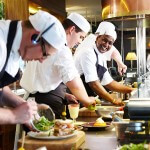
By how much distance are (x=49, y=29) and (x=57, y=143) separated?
26.8 inches

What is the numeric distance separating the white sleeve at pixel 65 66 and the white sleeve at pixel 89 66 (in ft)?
2.90

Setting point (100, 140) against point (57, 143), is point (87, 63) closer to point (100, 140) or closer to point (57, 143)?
point (100, 140)

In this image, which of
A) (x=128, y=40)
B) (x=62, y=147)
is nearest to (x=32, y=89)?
(x=62, y=147)

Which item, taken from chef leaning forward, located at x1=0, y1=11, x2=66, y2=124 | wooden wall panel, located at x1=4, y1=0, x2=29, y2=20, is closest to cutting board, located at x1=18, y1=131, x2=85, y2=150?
chef leaning forward, located at x1=0, y1=11, x2=66, y2=124

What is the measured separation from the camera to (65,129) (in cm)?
246

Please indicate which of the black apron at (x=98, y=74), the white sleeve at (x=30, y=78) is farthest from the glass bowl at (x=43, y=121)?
the black apron at (x=98, y=74)

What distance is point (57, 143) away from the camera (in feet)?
7.37

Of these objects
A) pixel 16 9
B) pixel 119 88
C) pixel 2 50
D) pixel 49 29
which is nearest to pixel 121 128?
pixel 49 29

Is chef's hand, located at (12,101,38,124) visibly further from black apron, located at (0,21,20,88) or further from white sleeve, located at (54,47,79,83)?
white sleeve, located at (54,47,79,83)

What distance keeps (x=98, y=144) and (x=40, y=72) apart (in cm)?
137

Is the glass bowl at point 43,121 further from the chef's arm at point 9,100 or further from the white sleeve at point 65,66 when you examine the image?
the white sleeve at point 65,66

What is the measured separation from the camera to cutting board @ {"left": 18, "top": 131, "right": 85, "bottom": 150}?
7.30 ft

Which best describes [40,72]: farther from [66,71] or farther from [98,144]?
[98,144]

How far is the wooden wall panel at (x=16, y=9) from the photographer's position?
18.6ft
